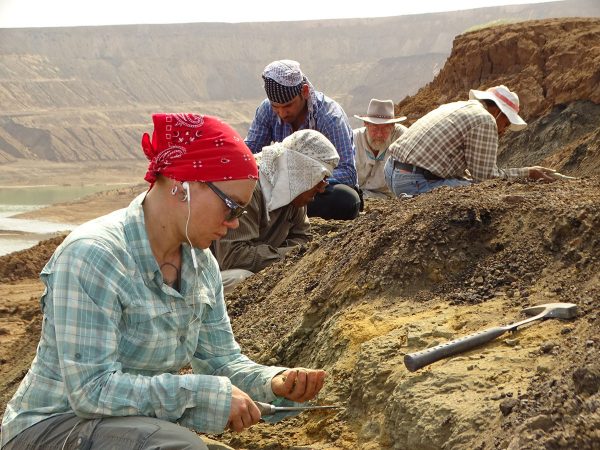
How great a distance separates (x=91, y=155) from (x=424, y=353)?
176 ft

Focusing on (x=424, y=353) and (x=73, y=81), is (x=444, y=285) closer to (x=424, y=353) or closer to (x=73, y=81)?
(x=424, y=353)

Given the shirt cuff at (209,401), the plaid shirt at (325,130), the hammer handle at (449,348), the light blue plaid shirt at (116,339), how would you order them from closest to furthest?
the light blue plaid shirt at (116,339) → the shirt cuff at (209,401) → the hammer handle at (449,348) → the plaid shirt at (325,130)

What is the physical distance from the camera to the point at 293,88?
6930 mm

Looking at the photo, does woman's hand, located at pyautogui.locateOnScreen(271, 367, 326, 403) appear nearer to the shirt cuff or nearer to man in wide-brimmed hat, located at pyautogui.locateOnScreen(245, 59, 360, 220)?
the shirt cuff

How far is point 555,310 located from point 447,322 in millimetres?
464

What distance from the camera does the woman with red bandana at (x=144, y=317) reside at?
2.87 m

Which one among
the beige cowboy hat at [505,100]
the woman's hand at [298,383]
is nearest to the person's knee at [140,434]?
the woman's hand at [298,383]

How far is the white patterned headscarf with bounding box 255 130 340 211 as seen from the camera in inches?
236

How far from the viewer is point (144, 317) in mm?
3027

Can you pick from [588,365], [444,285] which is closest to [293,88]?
[444,285]

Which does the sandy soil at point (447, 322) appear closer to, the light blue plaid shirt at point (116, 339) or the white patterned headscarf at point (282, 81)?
the light blue plaid shirt at point (116, 339)

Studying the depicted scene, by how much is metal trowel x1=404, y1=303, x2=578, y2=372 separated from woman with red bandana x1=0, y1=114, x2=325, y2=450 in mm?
673

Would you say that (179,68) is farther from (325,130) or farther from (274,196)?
(274,196)

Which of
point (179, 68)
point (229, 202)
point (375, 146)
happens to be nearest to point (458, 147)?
point (375, 146)
